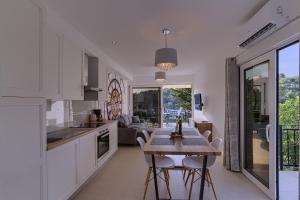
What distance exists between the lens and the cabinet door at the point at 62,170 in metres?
2.24

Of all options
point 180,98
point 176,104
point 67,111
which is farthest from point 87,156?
point 180,98

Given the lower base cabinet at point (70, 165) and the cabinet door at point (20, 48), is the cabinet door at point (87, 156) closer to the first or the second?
the lower base cabinet at point (70, 165)

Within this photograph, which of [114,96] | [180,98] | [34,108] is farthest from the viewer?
[180,98]

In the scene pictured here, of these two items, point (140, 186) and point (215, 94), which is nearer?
point (140, 186)

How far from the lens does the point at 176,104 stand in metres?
11.4

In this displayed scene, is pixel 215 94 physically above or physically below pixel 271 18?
below

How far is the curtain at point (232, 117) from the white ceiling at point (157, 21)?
459 millimetres

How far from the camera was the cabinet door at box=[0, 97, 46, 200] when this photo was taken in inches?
56.2

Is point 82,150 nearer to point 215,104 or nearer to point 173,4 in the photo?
point 173,4

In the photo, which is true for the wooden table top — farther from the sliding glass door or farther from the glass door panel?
the sliding glass door

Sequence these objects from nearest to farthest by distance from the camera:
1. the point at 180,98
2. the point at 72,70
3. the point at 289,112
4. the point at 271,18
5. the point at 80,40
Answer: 1. the point at 271,18
2. the point at 289,112
3. the point at 72,70
4. the point at 80,40
5. the point at 180,98

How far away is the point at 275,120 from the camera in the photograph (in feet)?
9.08

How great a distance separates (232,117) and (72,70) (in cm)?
305

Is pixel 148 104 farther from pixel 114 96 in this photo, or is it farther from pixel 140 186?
pixel 140 186
